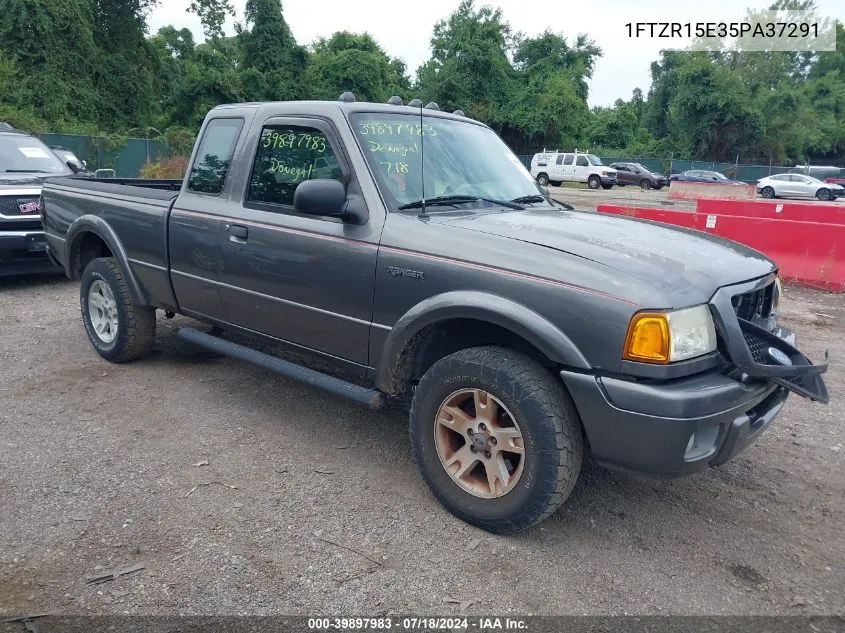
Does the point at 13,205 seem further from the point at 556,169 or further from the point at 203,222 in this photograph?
the point at 556,169

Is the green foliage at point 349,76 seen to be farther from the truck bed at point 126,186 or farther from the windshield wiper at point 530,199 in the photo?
the windshield wiper at point 530,199

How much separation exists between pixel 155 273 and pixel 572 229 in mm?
2982

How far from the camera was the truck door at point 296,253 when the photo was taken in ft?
11.4

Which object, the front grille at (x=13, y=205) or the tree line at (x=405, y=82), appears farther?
the tree line at (x=405, y=82)

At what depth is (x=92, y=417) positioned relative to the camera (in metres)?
4.27

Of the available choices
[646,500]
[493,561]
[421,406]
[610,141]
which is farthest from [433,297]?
[610,141]

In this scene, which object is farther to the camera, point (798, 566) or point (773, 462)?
point (773, 462)

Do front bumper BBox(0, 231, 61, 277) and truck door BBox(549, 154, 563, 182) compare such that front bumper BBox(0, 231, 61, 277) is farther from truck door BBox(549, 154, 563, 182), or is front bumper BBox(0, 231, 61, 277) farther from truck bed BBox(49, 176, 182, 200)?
truck door BBox(549, 154, 563, 182)

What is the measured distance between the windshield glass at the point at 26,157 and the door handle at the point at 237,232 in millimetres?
5995

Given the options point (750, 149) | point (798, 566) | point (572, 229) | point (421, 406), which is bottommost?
point (798, 566)

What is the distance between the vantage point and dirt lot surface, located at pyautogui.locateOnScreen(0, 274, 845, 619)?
267 centimetres

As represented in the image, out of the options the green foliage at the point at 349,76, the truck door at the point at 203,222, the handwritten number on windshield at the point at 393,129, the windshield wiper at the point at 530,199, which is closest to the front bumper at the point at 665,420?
the windshield wiper at the point at 530,199

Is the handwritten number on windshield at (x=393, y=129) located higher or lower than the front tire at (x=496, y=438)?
higher

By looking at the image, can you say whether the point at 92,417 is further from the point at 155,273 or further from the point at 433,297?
the point at 433,297
